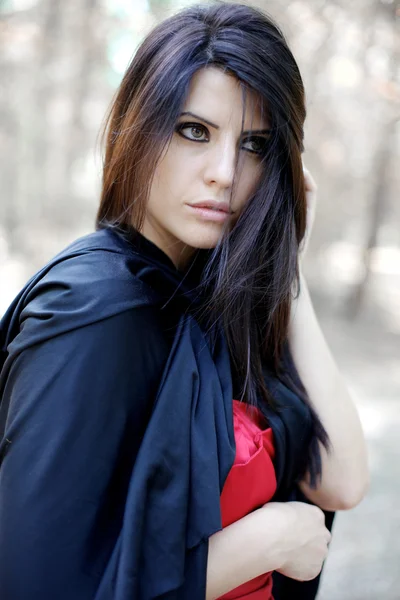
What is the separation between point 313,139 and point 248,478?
5362 mm

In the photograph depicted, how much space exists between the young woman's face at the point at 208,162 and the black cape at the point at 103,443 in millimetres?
169

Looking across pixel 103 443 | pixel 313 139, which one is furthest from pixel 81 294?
pixel 313 139

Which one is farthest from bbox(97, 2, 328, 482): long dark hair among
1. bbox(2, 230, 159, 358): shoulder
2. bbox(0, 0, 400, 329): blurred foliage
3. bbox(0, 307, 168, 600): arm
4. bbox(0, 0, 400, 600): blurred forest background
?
bbox(0, 0, 400, 329): blurred foliage

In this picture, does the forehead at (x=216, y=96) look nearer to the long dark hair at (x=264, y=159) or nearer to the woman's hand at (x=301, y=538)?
the long dark hair at (x=264, y=159)

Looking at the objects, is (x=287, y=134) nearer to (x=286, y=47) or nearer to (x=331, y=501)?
(x=286, y=47)

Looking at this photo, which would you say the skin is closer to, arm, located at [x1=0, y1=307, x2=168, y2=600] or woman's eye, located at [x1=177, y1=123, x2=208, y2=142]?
woman's eye, located at [x1=177, y1=123, x2=208, y2=142]

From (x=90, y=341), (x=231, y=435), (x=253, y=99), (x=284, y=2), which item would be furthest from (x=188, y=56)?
(x=284, y=2)

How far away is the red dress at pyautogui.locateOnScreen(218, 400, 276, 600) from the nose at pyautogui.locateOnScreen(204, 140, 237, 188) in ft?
1.54

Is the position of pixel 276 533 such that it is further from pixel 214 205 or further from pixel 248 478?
pixel 214 205

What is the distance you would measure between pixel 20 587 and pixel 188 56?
971 millimetres

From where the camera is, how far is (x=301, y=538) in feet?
4.09

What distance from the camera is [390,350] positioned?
5.78 m

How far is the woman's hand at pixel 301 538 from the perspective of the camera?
1214mm

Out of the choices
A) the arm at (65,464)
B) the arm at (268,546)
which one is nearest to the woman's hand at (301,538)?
the arm at (268,546)
